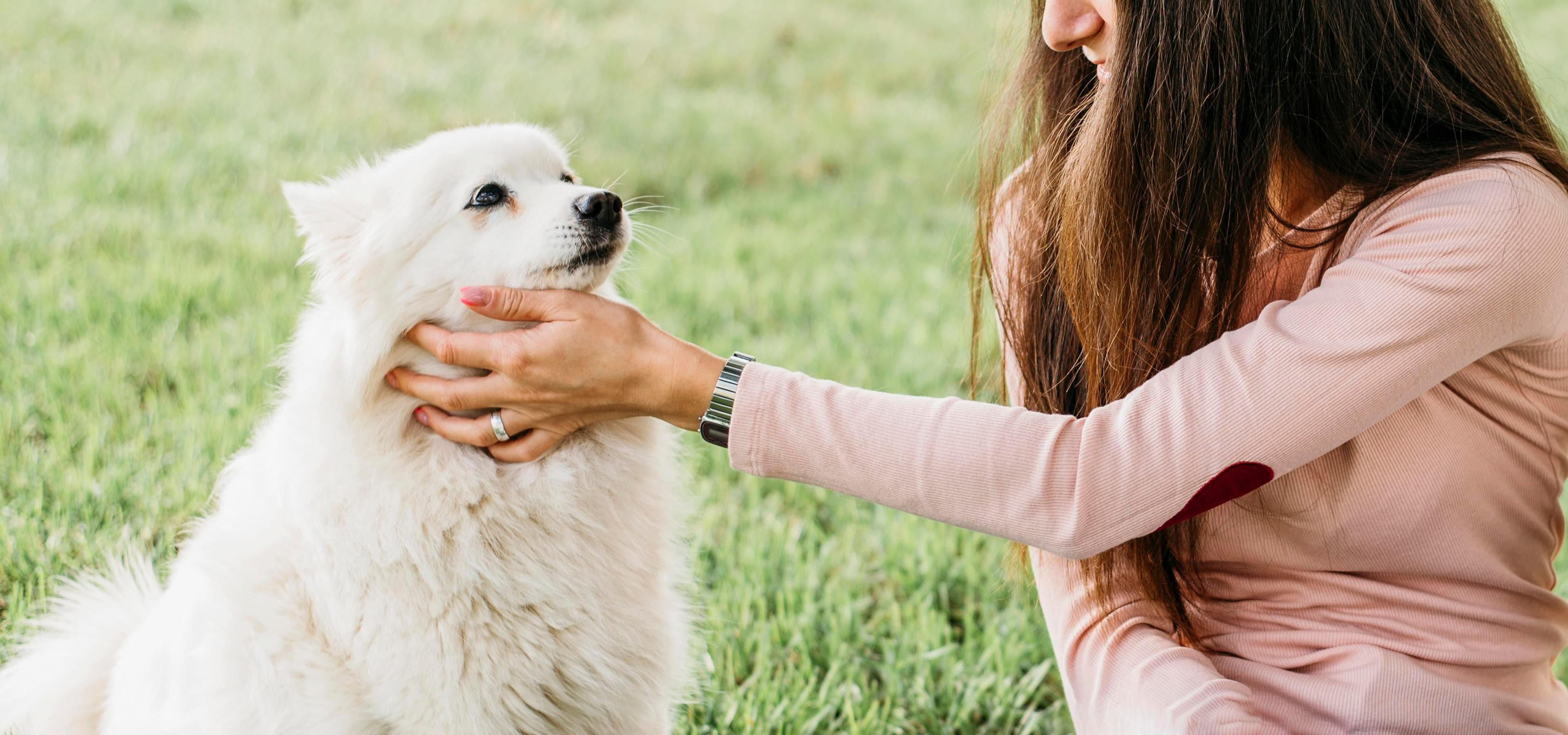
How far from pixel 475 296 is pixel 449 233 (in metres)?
0.14

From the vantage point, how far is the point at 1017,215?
2.00m

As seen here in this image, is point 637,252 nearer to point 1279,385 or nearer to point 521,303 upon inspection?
point 521,303

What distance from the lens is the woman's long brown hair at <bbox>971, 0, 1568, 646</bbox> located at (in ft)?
4.92

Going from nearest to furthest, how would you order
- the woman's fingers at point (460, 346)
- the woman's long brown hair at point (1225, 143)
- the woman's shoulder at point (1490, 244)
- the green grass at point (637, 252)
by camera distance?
the woman's shoulder at point (1490, 244) < the woman's long brown hair at point (1225, 143) < the woman's fingers at point (460, 346) < the green grass at point (637, 252)

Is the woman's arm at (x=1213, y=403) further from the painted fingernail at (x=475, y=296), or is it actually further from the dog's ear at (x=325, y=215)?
the dog's ear at (x=325, y=215)

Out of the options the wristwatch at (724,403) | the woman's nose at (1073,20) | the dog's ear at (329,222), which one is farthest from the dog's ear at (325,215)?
the woman's nose at (1073,20)

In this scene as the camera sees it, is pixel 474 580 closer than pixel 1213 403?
No

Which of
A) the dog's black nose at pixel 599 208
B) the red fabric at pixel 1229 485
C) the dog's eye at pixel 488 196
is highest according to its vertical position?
the dog's eye at pixel 488 196

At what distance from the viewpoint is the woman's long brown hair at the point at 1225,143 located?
1.50 m

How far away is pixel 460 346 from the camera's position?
163cm

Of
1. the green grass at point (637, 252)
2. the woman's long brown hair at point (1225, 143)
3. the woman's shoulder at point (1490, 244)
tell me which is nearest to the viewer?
the woman's shoulder at point (1490, 244)

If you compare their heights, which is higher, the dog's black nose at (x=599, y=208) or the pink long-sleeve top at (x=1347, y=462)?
the dog's black nose at (x=599, y=208)

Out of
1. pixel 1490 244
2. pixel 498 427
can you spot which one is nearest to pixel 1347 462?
pixel 1490 244

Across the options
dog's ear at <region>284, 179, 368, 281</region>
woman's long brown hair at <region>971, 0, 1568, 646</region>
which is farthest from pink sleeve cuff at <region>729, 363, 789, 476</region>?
dog's ear at <region>284, 179, 368, 281</region>
